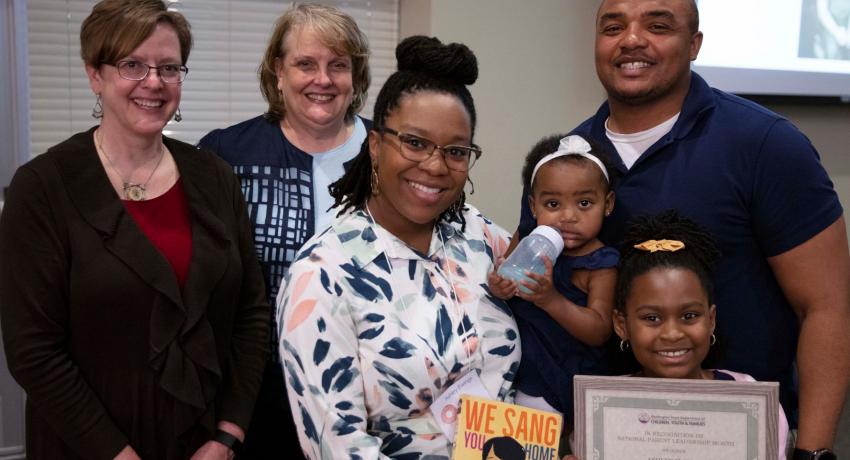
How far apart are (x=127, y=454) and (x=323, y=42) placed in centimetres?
128

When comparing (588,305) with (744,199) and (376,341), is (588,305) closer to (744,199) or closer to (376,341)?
(744,199)

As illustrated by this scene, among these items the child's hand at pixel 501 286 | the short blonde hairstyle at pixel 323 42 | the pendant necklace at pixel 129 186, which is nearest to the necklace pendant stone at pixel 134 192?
the pendant necklace at pixel 129 186

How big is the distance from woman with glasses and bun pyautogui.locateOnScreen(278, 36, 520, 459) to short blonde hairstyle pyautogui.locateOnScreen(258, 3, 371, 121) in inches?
28.5

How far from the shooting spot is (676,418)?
5.24ft

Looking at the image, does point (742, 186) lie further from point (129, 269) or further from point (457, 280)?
point (129, 269)

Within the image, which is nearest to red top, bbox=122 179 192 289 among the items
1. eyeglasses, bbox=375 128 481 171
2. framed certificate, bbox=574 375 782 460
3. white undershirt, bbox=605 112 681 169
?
eyeglasses, bbox=375 128 481 171

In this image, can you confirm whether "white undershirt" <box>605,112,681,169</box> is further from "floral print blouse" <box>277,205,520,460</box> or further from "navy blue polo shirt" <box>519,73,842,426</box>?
"floral print blouse" <box>277,205,520,460</box>

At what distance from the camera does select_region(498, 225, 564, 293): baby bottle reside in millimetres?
1726

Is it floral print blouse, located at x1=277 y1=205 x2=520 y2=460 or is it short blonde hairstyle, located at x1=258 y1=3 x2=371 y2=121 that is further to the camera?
short blonde hairstyle, located at x1=258 y1=3 x2=371 y2=121

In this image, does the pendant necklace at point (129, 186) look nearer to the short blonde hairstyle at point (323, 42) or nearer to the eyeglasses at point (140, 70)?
the eyeglasses at point (140, 70)

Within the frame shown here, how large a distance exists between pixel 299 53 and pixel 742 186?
134 centimetres

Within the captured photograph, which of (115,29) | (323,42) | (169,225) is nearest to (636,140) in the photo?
(323,42)

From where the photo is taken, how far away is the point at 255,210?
2.31 meters

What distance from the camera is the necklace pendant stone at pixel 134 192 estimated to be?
76.3 inches
